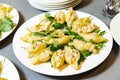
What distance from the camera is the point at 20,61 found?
88 cm

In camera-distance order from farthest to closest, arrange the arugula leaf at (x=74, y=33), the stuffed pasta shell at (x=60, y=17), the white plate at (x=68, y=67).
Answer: the stuffed pasta shell at (x=60, y=17)
the arugula leaf at (x=74, y=33)
the white plate at (x=68, y=67)

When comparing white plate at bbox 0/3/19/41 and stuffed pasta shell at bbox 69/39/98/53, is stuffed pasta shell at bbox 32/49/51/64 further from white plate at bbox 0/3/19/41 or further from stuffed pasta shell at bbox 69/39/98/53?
white plate at bbox 0/3/19/41

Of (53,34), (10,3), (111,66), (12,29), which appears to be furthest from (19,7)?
(111,66)

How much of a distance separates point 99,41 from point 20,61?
313mm

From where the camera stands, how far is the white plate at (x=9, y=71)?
817 millimetres

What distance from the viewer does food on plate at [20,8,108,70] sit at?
0.85m

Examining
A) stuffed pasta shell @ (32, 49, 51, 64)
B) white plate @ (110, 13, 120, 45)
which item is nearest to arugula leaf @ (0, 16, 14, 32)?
stuffed pasta shell @ (32, 49, 51, 64)

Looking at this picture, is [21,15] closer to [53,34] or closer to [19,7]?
[19,7]

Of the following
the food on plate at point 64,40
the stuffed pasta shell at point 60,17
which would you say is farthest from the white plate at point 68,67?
the stuffed pasta shell at point 60,17

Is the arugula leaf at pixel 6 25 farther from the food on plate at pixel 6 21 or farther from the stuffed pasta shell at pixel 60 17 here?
the stuffed pasta shell at pixel 60 17

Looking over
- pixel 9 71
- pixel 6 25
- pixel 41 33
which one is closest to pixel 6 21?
pixel 6 25

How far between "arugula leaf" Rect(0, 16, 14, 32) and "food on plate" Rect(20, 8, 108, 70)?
0.10 metres

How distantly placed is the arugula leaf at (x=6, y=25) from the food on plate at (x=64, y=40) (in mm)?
97

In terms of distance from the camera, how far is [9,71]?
0.84m
